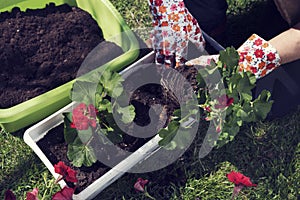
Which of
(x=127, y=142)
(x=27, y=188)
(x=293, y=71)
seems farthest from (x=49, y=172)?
(x=293, y=71)

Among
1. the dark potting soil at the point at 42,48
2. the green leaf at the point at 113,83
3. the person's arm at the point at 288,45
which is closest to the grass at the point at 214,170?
the dark potting soil at the point at 42,48

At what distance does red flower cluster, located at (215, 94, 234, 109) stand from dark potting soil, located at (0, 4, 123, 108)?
1.79ft

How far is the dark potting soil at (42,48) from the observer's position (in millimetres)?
1992

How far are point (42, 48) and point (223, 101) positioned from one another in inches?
32.6

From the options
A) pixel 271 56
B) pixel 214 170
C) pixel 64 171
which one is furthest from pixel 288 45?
pixel 64 171

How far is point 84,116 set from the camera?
1682 millimetres

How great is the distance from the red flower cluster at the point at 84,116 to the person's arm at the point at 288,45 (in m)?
0.79

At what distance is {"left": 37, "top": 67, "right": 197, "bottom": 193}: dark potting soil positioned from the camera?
6.15ft

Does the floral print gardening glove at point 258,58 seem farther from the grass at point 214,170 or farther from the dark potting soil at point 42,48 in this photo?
the dark potting soil at point 42,48

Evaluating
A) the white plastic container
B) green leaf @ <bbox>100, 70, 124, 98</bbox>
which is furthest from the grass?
green leaf @ <bbox>100, 70, 124, 98</bbox>

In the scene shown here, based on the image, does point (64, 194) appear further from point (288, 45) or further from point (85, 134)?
point (288, 45)

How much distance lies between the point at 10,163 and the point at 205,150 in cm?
85

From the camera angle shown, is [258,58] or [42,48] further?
[42,48]

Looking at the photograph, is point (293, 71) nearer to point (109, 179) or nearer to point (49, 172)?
point (109, 179)
